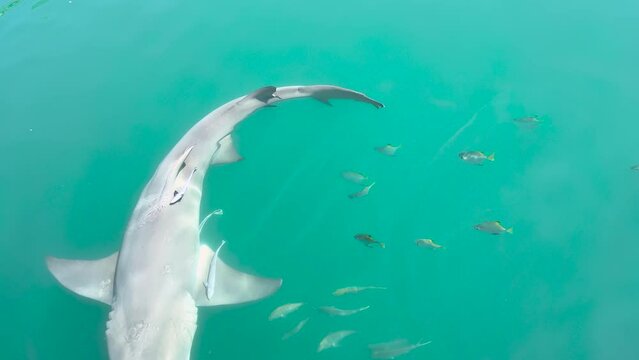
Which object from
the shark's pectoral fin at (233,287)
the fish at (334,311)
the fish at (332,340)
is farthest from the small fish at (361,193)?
the fish at (332,340)

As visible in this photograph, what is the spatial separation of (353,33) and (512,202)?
473 centimetres

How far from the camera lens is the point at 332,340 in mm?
5465

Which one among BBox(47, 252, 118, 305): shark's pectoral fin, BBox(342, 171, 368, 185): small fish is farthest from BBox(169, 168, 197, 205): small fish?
BBox(342, 171, 368, 185): small fish

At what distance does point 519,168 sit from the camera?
7.41m

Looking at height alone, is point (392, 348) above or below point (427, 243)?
below

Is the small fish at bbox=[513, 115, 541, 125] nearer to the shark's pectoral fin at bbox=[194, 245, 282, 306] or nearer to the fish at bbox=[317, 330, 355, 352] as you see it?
the fish at bbox=[317, 330, 355, 352]

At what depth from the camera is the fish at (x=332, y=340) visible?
17.8 ft

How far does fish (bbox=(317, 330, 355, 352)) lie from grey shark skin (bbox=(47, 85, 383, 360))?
78cm

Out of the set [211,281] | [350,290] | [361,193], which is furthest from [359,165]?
[211,281]

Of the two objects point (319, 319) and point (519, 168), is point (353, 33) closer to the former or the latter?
point (519, 168)

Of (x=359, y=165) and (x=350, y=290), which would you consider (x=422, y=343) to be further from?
(x=359, y=165)

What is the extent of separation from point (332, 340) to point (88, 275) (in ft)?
9.20

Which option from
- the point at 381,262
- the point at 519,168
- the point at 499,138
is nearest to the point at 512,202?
the point at 519,168

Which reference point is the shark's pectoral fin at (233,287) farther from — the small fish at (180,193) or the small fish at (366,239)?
the small fish at (366,239)
